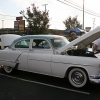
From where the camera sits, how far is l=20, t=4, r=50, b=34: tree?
1175 inches

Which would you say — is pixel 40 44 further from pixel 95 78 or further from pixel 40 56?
pixel 95 78

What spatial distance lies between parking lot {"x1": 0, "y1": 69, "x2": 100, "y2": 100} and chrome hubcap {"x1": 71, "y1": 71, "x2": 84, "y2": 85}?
23cm

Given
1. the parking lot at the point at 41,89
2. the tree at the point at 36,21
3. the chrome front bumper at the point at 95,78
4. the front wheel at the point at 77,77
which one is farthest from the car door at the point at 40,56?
the tree at the point at 36,21

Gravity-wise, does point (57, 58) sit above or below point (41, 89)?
above

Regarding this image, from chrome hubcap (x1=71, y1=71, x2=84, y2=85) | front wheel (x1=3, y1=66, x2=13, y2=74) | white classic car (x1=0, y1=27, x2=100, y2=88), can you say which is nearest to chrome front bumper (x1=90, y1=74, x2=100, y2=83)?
white classic car (x1=0, y1=27, x2=100, y2=88)

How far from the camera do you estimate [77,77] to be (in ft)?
16.3

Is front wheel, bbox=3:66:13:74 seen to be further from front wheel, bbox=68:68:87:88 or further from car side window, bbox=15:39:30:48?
front wheel, bbox=68:68:87:88

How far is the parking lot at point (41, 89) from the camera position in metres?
4.37

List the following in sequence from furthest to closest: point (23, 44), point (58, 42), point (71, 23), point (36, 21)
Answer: point (71, 23)
point (36, 21)
point (23, 44)
point (58, 42)

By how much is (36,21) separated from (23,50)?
24.4 m

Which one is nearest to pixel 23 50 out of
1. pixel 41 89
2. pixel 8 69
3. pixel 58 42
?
pixel 8 69

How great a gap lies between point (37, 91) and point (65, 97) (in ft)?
3.02

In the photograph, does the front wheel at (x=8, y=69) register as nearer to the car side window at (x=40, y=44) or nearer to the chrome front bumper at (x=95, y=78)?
the car side window at (x=40, y=44)

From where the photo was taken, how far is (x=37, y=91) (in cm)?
481
